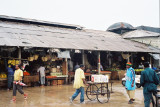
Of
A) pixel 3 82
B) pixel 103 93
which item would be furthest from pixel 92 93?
pixel 3 82

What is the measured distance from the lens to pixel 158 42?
81.7 feet

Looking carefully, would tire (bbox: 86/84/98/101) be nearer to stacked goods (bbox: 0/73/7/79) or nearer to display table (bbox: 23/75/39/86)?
display table (bbox: 23/75/39/86)

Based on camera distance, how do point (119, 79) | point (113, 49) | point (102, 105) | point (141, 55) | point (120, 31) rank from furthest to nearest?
point (120, 31), point (141, 55), point (119, 79), point (113, 49), point (102, 105)

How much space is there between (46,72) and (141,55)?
12.6m

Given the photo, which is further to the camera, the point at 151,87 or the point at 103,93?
the point at 103,93

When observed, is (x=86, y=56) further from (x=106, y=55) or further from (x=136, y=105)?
(x=136, y=105)

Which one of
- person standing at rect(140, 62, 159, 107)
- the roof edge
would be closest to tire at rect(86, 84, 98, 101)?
person standing at rect(140, 62, 159, 107)

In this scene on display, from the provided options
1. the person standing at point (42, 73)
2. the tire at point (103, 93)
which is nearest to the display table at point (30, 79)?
the person standing at point (42, 73)

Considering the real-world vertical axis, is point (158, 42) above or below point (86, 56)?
above

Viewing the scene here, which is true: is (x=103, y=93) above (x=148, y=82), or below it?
below

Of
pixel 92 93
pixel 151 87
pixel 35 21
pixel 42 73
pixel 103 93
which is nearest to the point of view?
pixel 151 87

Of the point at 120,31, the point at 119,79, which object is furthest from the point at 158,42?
the point at 119,79

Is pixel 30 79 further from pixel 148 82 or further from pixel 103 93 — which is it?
pixel 148 82

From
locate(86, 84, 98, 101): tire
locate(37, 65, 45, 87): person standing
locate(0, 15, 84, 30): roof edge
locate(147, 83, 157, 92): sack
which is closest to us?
locate(147, 83, 157, 92): sack
